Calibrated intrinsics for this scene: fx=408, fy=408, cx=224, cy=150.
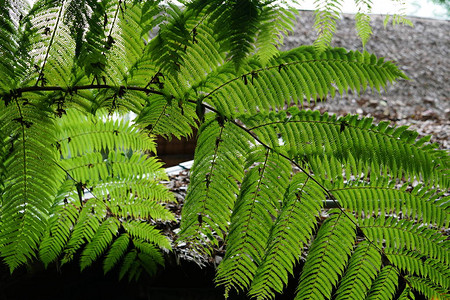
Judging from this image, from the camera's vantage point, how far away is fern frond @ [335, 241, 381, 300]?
3.33 feet

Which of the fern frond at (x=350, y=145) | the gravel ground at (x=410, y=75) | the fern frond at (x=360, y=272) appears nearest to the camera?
the fern frond at (x=350, y=145)

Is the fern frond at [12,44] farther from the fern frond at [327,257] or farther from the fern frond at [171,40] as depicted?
the fern frond at [327,257]

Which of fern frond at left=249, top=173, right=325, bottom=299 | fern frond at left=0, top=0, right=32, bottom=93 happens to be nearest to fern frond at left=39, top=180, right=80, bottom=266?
fern frond at left=0, top=0, right=32, bottom=93

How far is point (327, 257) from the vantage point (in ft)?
3.28

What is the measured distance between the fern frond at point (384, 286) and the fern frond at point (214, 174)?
17.2 inches

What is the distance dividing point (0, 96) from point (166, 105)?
0.37 m

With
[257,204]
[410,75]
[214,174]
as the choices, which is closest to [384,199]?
[257,204]

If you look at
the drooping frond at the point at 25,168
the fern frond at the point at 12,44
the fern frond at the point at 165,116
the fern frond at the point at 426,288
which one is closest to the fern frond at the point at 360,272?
the fern frond at the point at 426,288

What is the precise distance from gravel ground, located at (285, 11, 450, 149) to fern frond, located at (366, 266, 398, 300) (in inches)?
128

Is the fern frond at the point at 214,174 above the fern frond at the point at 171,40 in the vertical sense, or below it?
below

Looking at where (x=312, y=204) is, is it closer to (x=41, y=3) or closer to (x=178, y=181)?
(x=41, y=3)

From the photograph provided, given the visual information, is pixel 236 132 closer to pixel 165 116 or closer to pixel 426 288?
pixel 165 116

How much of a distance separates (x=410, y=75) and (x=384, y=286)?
6.35 m

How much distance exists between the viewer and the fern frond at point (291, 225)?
0.98 meters
